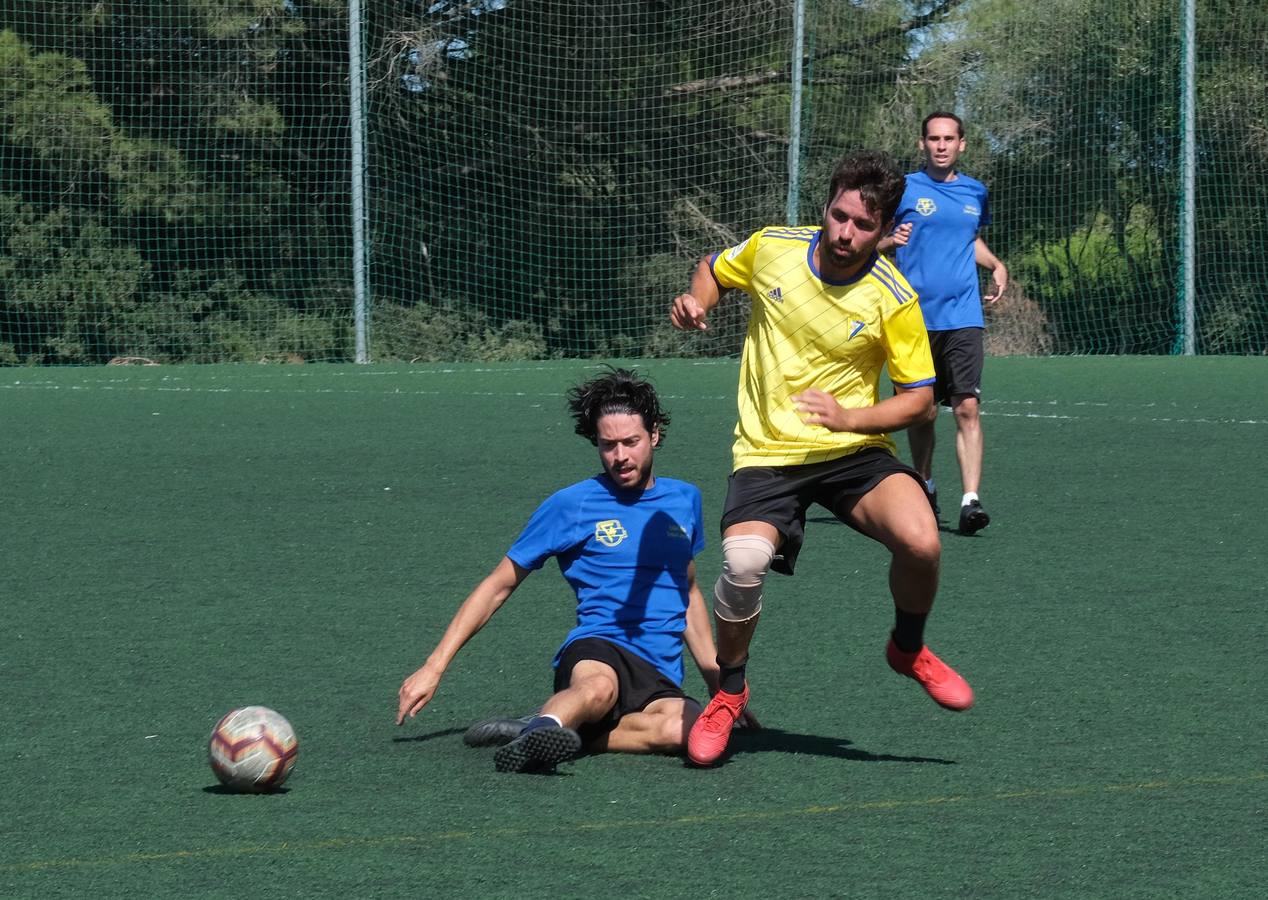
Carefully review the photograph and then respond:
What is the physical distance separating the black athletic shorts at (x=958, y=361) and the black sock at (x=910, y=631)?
156 inches

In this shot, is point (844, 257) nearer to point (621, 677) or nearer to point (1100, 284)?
point (621, 677)

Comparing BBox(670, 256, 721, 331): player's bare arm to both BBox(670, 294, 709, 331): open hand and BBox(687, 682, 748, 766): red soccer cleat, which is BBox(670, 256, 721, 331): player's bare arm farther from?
BBox(687, 682, 748, 766): red soccer cleat

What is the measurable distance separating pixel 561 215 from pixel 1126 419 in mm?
11051

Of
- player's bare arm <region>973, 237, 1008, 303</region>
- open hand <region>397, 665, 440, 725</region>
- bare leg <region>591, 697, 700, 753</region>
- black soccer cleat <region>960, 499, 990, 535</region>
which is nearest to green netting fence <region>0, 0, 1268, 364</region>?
player's bare arm <region>973, 237, 1008, 303</region>

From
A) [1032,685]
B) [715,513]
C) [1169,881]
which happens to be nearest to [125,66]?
[715,513]

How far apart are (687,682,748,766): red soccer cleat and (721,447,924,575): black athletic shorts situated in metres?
0.40

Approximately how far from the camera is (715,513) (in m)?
9.12

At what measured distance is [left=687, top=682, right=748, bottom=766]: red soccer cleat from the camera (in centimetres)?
467

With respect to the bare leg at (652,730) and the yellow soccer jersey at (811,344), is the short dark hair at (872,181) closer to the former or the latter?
the yellow soccer jersey at (811,344)

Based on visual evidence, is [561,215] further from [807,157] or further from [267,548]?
[267,548]

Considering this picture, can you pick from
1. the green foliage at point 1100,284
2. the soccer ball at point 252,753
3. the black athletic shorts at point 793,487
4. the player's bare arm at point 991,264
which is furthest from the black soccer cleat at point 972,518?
the green foliage at point 1100,284

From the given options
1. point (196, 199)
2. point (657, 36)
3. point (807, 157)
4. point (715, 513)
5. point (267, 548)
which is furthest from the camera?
point (657, 36)

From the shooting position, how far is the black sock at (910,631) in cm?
503

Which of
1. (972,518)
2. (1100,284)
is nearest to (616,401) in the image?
(972,518)
